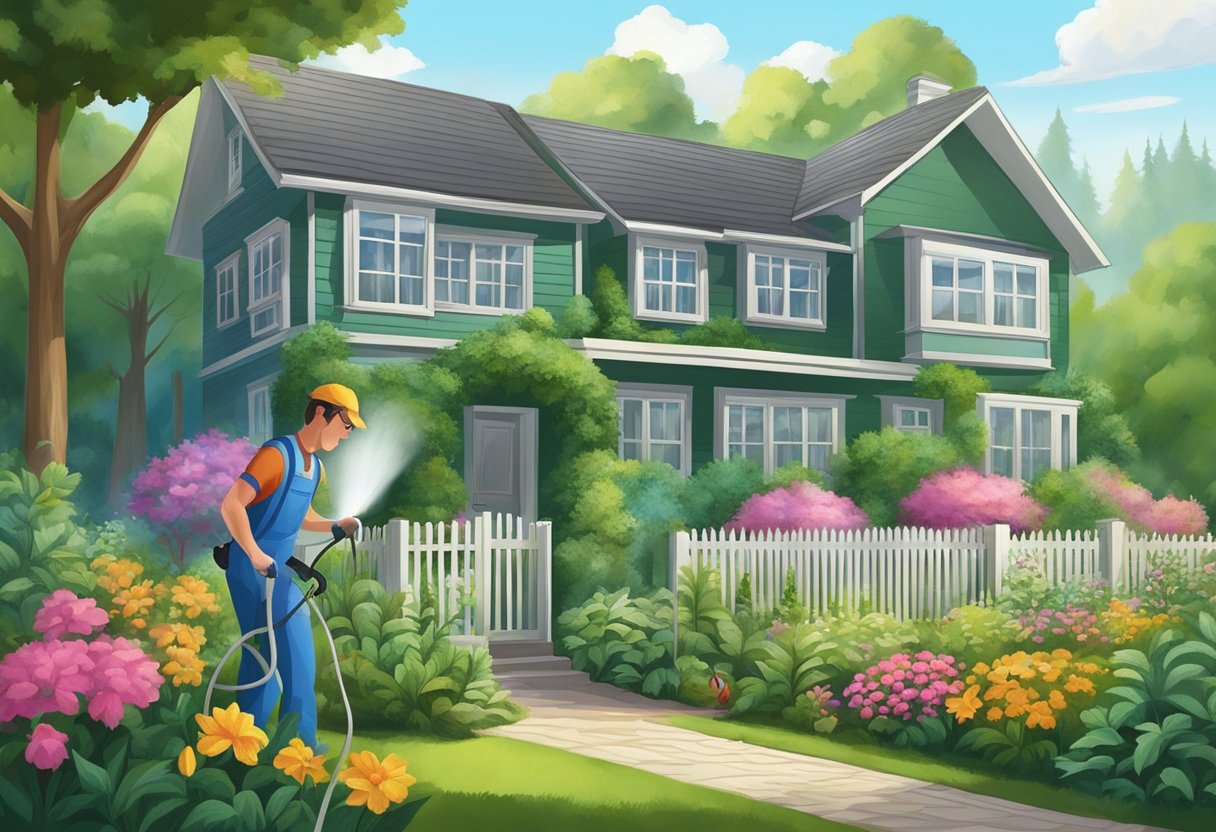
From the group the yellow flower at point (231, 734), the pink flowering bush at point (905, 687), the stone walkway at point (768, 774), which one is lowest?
the stone walkway at point (768, 774)

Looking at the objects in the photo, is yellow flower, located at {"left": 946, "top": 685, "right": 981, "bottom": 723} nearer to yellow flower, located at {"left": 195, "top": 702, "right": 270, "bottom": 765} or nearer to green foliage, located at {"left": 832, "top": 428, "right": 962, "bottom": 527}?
yellow flower, located at {"left": 195, "top": 702, "right": 270, "bottom": 765}

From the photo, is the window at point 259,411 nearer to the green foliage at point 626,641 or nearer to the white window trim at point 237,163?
the white window trim at point 237,163

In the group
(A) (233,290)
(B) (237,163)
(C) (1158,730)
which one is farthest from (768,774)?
(B) (237,163)

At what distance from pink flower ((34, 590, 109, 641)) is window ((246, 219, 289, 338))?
1086cm

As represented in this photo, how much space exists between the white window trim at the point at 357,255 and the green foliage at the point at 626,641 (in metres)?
5.76

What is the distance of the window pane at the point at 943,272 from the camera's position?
22.0 meters

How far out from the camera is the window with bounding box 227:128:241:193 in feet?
65.4

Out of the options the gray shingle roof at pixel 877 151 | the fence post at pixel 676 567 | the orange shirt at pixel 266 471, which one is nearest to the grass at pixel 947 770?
the fence post at pixel 676 567

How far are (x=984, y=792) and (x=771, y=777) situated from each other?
1398 mm

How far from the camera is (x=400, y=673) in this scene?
10398mm

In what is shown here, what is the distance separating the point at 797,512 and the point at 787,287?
5031mm

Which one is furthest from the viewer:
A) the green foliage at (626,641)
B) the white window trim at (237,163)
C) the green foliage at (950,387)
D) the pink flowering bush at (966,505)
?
the green foliage at (950,387)

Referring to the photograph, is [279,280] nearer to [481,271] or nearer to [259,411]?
[259,411]

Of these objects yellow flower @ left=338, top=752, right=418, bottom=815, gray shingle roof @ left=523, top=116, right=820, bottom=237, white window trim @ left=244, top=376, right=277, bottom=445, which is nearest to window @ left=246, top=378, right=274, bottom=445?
white window trim @ left=244, top=376, right=277, bottom=445
